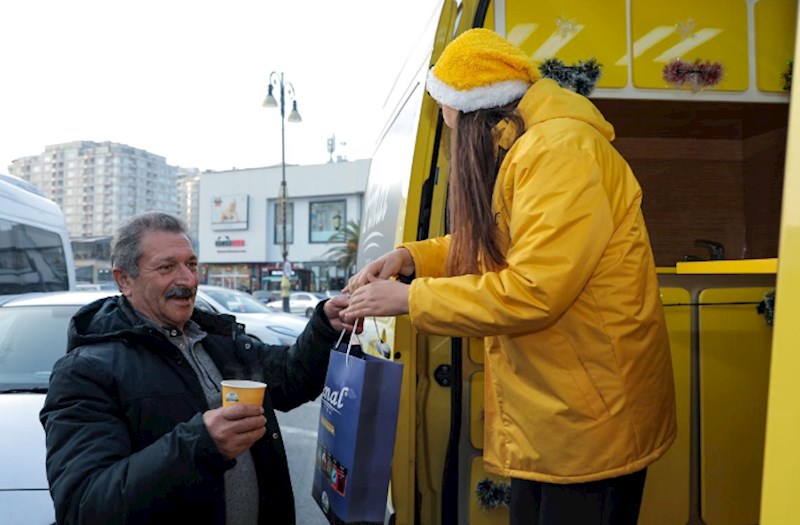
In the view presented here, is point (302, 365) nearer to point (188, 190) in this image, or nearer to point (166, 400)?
point (166, 400)

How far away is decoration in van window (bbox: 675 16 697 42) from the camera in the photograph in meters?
2.96

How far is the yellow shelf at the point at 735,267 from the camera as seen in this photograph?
2117 mm

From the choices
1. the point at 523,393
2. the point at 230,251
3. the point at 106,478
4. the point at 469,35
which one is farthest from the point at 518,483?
the point at 230,251

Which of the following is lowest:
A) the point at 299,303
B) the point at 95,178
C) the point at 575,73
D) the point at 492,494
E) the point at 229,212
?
the point at 299,303

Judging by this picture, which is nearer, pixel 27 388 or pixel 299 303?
pixel 27 388

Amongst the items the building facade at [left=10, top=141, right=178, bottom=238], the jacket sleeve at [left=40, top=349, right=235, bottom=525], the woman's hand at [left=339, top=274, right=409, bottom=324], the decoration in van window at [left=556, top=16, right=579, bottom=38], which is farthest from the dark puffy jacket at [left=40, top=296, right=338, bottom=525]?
the building facade at [left=10, top=141, right=178, bottom=238]

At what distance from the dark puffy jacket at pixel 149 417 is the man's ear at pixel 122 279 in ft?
0.16

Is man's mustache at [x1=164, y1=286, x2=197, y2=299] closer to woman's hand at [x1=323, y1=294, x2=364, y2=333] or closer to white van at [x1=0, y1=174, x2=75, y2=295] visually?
woman's hand at [x1=323, y1=294, x2=364, y2=333]

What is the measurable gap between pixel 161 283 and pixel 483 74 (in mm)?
1149

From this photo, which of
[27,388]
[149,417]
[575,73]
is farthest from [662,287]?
[27,388]

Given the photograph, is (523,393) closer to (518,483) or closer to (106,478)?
(518,483)

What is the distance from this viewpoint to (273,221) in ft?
152

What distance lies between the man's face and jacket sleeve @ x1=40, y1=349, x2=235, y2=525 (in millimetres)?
397

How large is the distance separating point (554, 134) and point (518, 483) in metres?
0.94
